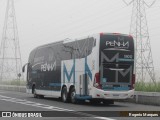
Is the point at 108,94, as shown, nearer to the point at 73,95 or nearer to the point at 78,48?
the point at 73,95

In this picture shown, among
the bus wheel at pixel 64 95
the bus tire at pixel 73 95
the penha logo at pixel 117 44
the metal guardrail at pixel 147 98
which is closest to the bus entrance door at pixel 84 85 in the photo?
the bus tire at pixel 73 95

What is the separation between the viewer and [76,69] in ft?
82.4

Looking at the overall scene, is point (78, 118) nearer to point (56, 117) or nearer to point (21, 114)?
point (56, 117)

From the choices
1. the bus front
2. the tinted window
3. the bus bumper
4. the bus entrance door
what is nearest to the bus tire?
the bus entrance door

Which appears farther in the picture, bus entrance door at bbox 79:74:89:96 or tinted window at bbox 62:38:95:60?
bus entrance door at bbox 79:74:89:96

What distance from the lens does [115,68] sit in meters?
23.4

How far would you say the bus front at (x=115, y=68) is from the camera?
2316 cm

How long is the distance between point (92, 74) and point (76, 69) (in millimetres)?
1901

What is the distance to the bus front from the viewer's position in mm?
23156

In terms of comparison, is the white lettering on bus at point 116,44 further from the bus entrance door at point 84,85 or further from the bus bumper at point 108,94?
the bus bumper at point 108,94

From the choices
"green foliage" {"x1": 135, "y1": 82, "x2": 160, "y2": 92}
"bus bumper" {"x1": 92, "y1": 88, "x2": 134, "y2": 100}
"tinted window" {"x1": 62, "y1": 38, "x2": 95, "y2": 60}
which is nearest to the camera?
"bus bumper" {"x1": 92, "y1": 88, "x2": 134, "y2": 100}

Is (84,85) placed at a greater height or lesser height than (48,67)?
lesser

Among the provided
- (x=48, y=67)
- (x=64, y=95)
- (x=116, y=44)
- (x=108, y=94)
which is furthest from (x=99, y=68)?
(x=48, y=67)

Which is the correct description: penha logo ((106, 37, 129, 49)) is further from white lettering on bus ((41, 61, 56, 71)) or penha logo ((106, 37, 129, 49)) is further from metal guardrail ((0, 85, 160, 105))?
white lettering on bus ((41, 61, 56, 71))
